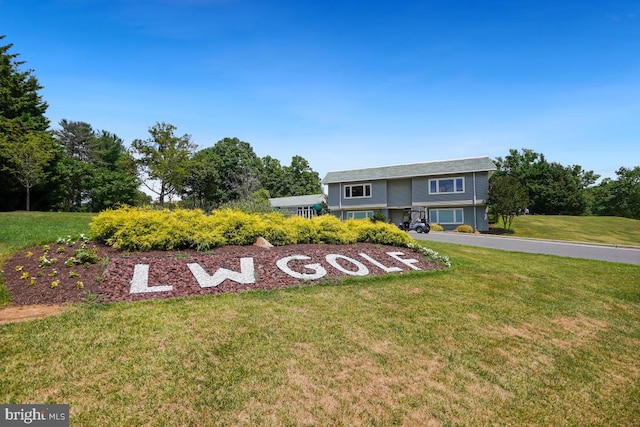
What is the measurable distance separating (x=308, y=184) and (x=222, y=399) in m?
58.6

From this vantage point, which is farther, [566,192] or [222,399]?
[566,192]

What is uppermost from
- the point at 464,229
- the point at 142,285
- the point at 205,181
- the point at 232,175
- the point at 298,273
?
the point at 232,175

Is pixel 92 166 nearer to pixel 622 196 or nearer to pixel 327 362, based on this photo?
pixel 327 362

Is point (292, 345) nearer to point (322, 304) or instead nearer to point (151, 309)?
point (322, 304)

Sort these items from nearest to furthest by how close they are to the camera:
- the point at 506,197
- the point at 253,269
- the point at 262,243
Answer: the point at 253,269 < the point at 262,243 < the point at 506,197

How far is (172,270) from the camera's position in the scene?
21.4ft

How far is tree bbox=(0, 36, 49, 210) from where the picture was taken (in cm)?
2575

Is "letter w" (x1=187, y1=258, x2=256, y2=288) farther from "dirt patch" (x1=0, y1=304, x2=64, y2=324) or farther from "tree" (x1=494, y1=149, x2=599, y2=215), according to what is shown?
"tree" (x1=494, y1=149, x2=599, y2=215)

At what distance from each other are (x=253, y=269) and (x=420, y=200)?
24.4m

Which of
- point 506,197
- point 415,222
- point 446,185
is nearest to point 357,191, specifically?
point 446,185

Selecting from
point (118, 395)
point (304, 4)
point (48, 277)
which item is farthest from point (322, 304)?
point (304, 4)

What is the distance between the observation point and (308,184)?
2409 inches

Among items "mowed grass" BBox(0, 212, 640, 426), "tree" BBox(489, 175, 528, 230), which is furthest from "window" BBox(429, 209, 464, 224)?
"mowed grass" BBox(0, 212, 640, 426)

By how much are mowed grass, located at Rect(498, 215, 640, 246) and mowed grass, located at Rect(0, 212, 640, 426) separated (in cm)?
2486
